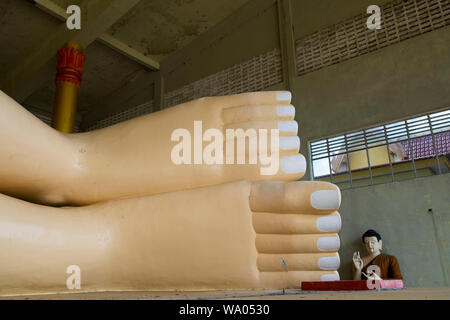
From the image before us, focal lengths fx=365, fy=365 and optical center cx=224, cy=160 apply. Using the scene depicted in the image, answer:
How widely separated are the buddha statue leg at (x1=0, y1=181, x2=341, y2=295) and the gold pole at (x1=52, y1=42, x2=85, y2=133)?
3.22m

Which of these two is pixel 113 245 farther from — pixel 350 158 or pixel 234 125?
pixel 350 158

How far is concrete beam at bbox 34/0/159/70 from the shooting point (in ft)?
13.6

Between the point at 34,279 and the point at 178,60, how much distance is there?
4824mm

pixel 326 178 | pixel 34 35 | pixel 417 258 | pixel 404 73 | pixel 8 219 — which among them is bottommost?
pixel 417 258

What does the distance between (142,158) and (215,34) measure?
13.9 feet

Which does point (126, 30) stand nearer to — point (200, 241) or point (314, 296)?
point (200, 241)

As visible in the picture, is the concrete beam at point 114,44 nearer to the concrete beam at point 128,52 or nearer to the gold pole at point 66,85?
the concrete beam at point 128,52

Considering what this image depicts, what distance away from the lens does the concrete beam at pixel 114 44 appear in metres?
4.15

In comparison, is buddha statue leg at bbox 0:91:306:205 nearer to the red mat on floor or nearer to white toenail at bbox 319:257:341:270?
white toenail at bbox 319:257:341:270

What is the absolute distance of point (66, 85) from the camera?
4043 millimetres

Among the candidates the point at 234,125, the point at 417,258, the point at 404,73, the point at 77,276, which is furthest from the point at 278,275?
the point at 404,73

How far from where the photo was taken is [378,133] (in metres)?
3.51

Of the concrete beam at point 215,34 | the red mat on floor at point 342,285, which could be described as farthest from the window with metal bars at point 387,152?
the red mat on floor at point 342,285

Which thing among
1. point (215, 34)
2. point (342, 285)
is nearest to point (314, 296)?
point (342, 285)
